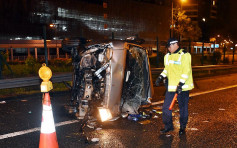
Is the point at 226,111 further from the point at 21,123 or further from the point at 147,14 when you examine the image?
the point at 147,14

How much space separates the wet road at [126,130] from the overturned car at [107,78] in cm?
34

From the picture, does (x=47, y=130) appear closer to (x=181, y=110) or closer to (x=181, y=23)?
(x=181, y=110)

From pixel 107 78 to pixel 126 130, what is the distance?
1.06 m

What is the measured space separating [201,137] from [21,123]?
3.53 metres

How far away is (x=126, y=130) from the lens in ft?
16.1

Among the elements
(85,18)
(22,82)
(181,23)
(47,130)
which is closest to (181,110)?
(47,130)

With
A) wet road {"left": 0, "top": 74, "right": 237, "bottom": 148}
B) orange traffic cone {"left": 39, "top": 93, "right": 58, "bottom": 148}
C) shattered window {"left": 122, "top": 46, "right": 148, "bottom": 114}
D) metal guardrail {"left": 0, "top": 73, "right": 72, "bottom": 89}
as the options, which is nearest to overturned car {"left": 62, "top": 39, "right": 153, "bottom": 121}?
shattered window {"left": 122, "top": 46, "right": 148, "bottom": 114}

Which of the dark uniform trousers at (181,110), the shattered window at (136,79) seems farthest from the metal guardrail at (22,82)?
the dark uniform trousers at (181,110)

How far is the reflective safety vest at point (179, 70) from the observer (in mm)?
4652

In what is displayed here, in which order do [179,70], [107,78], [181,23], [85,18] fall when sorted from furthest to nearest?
1. [85,18]
2. [181,23]
3. [107,78]
4. [179,70]

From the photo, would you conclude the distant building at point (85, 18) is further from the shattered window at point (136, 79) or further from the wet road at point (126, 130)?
the shattered window at point (136, 79)

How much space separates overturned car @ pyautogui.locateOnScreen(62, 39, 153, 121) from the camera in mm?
4941

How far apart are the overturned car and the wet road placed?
341mm

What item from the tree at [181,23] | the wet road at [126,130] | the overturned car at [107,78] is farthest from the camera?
the tree at [181,23]
